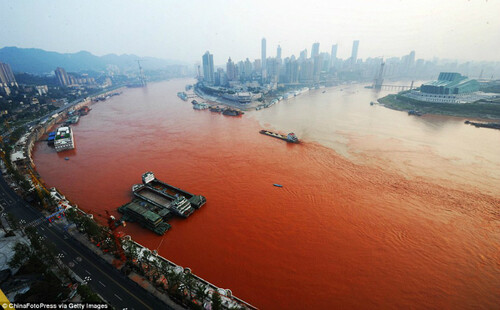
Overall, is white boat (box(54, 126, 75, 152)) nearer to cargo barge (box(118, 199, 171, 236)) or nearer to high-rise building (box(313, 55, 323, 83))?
cargo barge (box(118, 199, 171, 236))

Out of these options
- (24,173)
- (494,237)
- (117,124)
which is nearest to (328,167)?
(494,237)

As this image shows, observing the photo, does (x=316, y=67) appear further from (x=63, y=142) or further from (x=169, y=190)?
(x=169, y=190)

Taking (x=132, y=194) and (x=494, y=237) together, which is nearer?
(x=494, y=237)

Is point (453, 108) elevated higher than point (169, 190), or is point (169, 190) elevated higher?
point (453, 108)

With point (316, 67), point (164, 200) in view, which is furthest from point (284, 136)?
point (316, 67)

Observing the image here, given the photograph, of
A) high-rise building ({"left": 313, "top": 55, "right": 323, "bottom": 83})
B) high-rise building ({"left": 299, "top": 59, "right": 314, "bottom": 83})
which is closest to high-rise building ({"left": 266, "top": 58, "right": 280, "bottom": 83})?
high-rise building ({"left": 299, "top": 59, "right": 314, "bottom": 83})

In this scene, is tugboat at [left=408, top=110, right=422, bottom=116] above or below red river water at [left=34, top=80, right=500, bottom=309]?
above

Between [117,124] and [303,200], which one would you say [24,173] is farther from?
[303,200]
